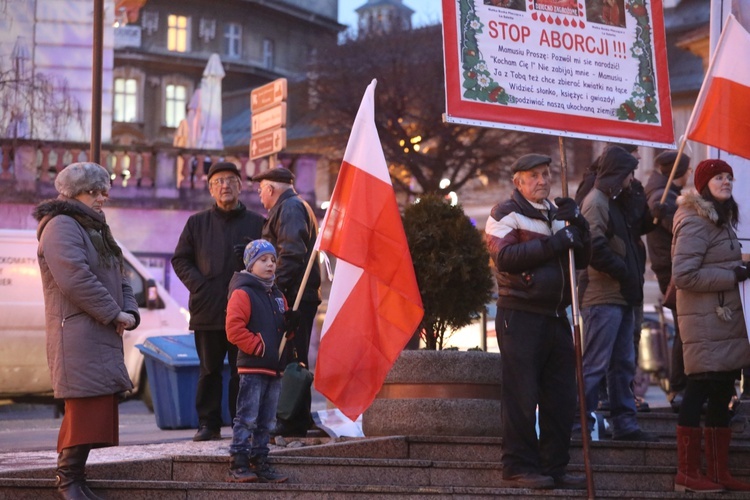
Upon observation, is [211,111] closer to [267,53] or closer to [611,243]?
[611,243]

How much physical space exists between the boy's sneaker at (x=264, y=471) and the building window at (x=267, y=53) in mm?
72906

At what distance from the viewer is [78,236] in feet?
26.1

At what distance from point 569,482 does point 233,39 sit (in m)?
73.2

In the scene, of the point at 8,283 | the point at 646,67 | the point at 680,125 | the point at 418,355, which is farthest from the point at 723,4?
the point at 680,125

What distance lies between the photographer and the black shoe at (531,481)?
322 inches

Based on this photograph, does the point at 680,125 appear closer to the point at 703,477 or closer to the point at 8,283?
the point at 8,283

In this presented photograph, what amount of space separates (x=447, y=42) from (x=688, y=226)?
1.85 meters

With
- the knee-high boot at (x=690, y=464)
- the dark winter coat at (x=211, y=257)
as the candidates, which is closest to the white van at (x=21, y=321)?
the dark winter coat at (x=211, y=257)

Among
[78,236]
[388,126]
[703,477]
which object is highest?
[388,126]

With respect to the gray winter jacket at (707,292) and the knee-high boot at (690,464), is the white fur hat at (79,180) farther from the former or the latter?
the knee-high boot at (690,464)

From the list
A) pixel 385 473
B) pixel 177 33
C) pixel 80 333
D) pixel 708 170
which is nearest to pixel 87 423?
pixel 80 333

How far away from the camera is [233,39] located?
80.0 m

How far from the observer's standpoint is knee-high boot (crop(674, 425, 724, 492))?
8469 millimetres

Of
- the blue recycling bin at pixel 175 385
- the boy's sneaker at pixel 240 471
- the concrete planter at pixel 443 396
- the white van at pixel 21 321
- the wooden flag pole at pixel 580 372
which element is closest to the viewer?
the wooden flag pole at pixel 580 372
